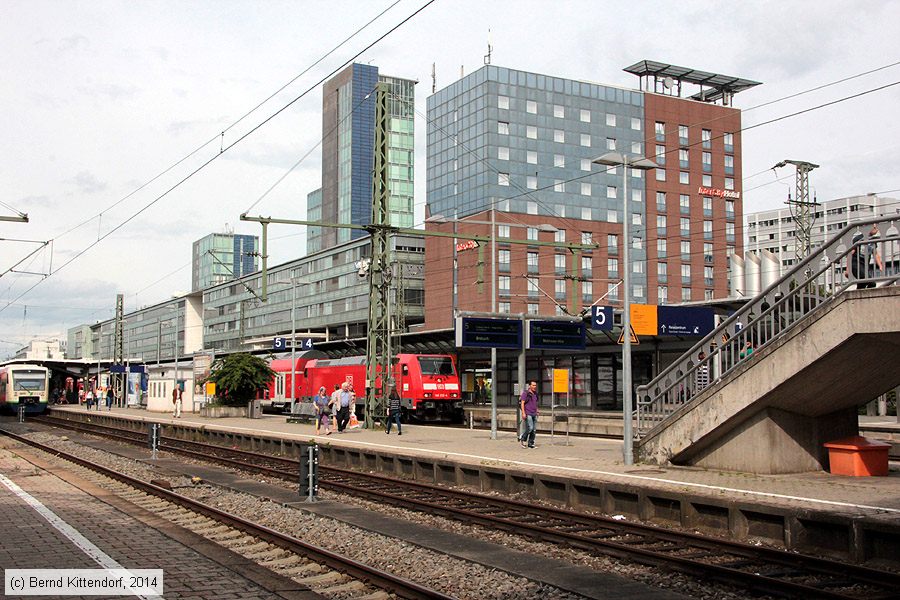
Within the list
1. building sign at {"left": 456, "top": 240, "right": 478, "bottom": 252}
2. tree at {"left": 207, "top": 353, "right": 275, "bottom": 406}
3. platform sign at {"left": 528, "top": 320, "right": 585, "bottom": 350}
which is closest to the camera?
platform sign at {"left": 528, "top": 320, "right": 585, "bottom": 350}

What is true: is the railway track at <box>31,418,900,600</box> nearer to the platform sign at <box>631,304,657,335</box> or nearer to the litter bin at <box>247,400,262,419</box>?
the platform sign at <box>631,304,657,335</box>

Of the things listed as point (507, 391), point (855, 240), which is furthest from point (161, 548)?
point (507, 391)

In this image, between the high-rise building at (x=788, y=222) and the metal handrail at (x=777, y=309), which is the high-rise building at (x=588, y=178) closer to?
the high-rise building at (x=788, y=222)

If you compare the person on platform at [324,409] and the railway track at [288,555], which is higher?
the person on platform at [324,409]

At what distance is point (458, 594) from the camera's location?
9414 millimetres

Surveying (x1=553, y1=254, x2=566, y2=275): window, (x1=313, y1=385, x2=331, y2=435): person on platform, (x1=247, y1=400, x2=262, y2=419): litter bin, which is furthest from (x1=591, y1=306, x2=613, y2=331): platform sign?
(x1=553, y1=254, x2=566, y2=275): window

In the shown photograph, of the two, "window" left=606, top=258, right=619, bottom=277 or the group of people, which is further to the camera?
"window" left=606, top=258, right=619, bottom=277

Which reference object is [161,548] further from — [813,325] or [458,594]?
[813,325]

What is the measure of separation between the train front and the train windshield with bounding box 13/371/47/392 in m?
30.5

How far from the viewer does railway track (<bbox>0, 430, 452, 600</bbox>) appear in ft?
31.6

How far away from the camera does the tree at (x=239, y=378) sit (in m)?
47.3

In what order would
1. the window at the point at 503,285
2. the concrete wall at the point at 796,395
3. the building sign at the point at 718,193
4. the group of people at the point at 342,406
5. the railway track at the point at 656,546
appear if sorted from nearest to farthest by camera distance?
1. the railway track at the point at 656,546
2. the concrete wall at the point at 796,395
3. the group of people at the point at 342,406
4. the window at the point at 503,285
5. the building sign at the point at 718,193

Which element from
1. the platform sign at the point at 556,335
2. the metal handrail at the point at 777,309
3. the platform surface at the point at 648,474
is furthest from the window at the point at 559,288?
the metal handrail at the point at 777,309

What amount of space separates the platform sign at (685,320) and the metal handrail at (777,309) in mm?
10185
